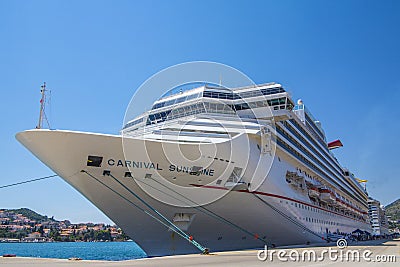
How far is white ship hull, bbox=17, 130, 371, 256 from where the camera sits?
39.5 ft

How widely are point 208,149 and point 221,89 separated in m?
7.50

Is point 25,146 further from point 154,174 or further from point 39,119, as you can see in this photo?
point 154,174

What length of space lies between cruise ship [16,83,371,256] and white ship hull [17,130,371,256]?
4 centimetres

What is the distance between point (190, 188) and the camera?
13.9 m

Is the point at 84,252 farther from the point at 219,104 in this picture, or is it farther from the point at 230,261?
the point at 230,261

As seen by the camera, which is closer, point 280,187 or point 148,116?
point 280,187

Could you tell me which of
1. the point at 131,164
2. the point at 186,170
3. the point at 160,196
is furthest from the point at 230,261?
the point at 131,164

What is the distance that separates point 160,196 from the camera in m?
13.6

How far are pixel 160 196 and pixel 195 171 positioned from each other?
1639 millimetres

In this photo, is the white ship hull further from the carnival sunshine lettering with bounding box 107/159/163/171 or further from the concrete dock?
the concrete dock

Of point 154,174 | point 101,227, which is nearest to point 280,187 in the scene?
point 154,174

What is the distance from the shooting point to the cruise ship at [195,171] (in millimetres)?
12438

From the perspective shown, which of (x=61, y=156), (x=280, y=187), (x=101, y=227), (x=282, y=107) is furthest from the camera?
(x=101, y=227)

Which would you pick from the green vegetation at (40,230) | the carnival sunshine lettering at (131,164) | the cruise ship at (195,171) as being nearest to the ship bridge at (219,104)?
the cruise ship at (195,171)
